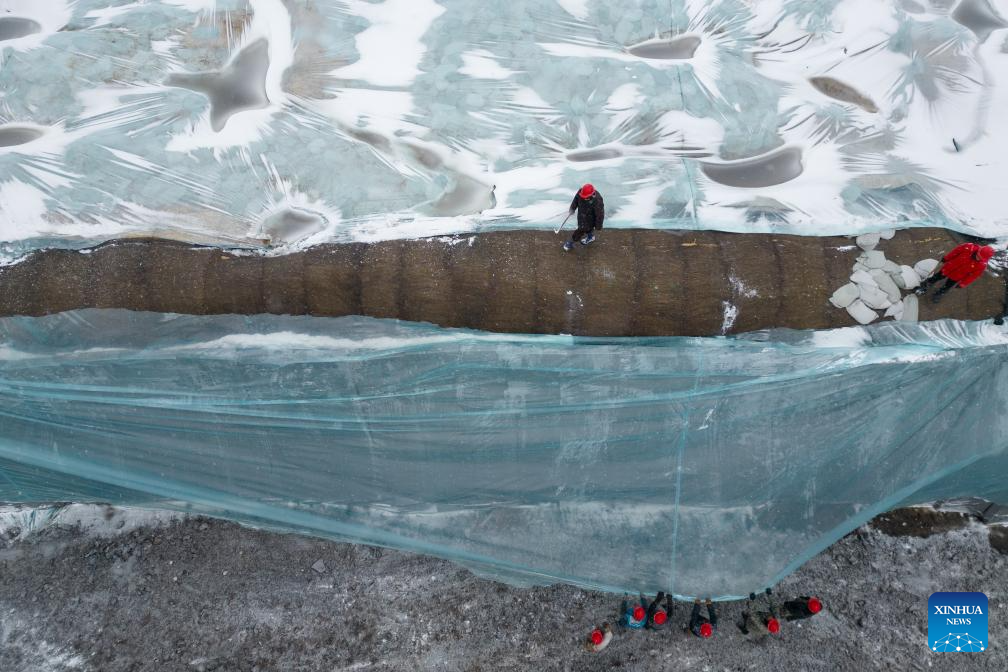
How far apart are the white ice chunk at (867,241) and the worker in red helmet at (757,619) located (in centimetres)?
280

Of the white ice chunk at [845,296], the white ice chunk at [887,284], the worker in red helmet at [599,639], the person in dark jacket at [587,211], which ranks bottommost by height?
the worker in red helmet at [599,639]

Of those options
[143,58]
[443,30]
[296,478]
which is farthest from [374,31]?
[296,478]

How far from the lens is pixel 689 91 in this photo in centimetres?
499

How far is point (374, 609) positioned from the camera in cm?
470

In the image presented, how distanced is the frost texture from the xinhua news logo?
929 mm

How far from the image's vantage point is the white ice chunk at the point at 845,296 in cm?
439

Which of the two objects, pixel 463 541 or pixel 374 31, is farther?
pixel 374 31

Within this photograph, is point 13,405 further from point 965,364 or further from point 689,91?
point 965,364

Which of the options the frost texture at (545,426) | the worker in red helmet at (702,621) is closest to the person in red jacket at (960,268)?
the frost texture at (545,426)

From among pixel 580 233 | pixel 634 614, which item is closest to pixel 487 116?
pixel 580 233

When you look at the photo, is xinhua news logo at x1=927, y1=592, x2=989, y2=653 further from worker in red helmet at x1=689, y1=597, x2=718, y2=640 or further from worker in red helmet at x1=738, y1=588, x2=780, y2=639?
worker in red helmet at x1=689, y1=597, x2=718, y2=640

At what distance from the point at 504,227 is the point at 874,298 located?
114 inches

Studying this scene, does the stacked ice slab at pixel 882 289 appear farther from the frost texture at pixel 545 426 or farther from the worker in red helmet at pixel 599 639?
the worker in red helmet at pixel 599 639

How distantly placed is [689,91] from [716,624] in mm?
4451
